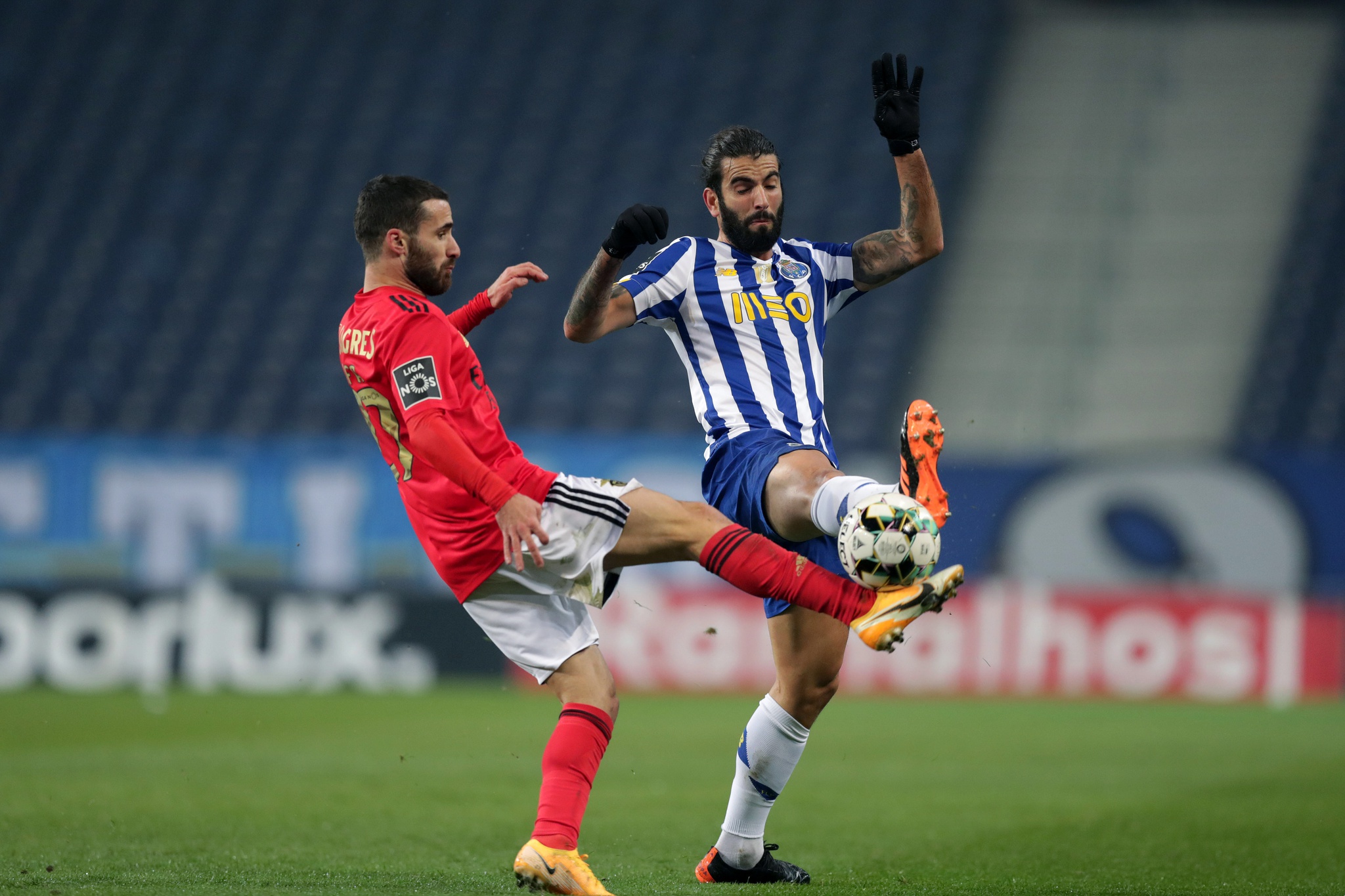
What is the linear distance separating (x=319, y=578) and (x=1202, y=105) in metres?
12.8

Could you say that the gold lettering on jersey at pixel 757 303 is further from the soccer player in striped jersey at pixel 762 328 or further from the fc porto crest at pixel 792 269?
the fc porto crest at pixel 792 269

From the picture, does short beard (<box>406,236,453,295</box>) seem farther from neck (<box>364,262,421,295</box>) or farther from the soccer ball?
the soccer ball

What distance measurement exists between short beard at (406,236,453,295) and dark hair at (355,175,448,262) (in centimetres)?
6

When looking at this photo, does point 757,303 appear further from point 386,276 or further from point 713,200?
point 386,276

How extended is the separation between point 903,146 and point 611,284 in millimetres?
1018

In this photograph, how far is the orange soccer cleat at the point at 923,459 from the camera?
4.29m

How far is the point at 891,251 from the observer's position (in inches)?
201

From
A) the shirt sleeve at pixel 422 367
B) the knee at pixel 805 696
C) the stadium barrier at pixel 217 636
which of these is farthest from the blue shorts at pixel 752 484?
the stadium barrier at pixel 217 636

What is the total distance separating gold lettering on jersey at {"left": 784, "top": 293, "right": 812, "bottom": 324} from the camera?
197 inches

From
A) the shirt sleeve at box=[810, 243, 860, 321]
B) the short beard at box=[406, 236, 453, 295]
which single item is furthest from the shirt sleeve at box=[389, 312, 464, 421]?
the shirt sleeve at box=[810, 243, 860, 321]

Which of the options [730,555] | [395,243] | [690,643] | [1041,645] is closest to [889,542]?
[730,555]

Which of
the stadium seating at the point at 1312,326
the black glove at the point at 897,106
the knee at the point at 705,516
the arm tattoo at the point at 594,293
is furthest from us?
the stadium seating at the point at 1312,326

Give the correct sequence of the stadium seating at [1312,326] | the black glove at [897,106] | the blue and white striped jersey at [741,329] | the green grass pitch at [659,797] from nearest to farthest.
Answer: the black glove at [897,106]
the blue and white striped jersey at [741,329]
the green grass pitch at [659,797]
the stadium seating at [1312,326]

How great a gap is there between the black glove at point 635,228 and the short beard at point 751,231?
0.48 meters
